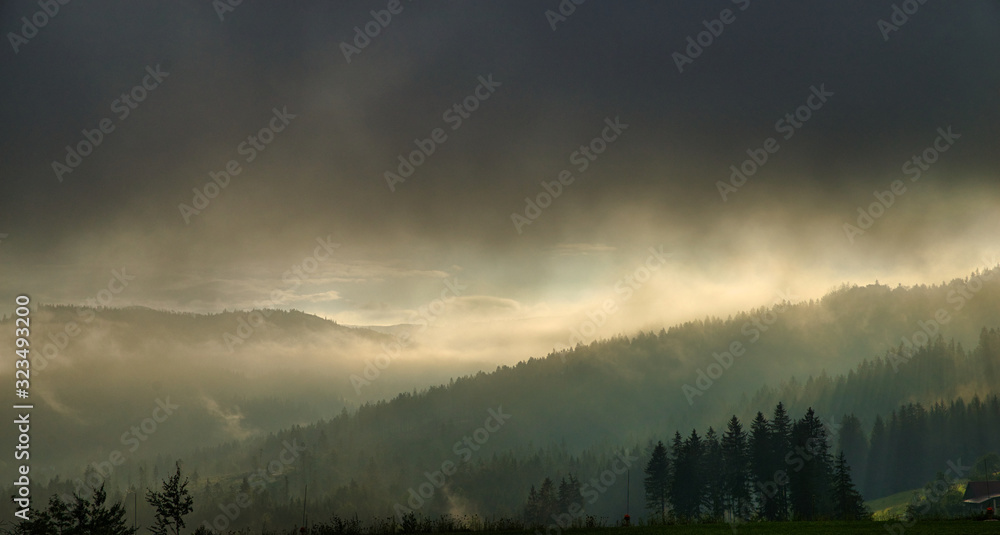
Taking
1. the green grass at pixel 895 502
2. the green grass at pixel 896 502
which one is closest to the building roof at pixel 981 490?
the green grass at pixel 896 502

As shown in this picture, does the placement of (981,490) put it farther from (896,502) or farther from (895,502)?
(895,502)

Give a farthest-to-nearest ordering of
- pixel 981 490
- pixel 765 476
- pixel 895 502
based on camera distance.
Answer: pixel 895 502 < pixel 981 490 < pixel 765 476

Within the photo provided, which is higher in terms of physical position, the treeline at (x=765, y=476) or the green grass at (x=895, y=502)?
the treeline at (x=765, y=476)

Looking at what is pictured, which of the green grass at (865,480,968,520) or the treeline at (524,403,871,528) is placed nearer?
the treeline at (524,403,871,528)

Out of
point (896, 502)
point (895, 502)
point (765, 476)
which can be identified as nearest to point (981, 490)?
point (765, 476)

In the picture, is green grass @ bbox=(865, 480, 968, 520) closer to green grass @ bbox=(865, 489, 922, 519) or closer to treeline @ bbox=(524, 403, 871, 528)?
green grass @ bbox=(865, 489, 922, 519)

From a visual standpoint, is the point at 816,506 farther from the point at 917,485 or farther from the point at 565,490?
the point at 917,485

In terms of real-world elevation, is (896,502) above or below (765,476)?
below

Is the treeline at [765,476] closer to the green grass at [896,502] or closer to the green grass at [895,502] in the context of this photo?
the green grass at [896,502]

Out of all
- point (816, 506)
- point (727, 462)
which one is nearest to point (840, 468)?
point (816, 506)

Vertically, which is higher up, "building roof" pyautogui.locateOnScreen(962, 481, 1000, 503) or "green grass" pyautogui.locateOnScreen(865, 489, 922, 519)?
"building roof" pyautogui.locateOnScreen(962, 481, 1000, 503)

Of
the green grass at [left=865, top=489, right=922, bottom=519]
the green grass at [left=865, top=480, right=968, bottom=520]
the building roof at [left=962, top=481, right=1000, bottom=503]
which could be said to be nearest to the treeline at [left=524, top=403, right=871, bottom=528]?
the building roof at [left=962, top=481, right=1000, bottom=503]

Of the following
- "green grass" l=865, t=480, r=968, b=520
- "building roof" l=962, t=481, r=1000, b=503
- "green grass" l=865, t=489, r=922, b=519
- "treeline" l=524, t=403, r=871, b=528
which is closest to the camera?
"treeline" l=524, t=403, r=871, b=528

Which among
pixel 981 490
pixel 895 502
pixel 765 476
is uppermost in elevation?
pixel 765 476
